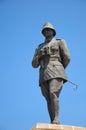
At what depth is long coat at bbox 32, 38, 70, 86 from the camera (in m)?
9.06

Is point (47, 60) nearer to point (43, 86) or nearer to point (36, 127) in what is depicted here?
point (43, 86)

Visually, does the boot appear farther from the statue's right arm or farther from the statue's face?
the statue's face

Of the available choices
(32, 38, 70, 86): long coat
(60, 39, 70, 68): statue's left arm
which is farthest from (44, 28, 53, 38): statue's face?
(60, 39, 70, 68): statue's left arm

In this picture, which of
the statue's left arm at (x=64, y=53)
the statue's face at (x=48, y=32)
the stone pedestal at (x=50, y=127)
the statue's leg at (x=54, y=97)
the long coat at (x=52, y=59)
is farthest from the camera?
the statue's face at (x=48, y=32)

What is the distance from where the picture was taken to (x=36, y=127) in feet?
25.4

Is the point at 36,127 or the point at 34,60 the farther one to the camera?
the point at 34,60

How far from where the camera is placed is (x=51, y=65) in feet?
30.1

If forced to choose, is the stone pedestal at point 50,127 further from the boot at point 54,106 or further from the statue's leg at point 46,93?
the statue's leg at point 46,93

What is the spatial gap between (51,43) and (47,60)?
1.67ft

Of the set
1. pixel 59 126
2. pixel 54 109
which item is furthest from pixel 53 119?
pixel 59 126

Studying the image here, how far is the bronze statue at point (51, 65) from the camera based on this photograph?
874 centimetres

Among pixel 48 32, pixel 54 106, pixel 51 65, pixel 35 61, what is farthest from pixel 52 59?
pixel 54 106

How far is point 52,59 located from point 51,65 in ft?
0.61

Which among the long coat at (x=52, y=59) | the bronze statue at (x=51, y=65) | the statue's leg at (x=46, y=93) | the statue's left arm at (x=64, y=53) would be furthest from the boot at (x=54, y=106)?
the statue's left arm at (x=64, y=53)
